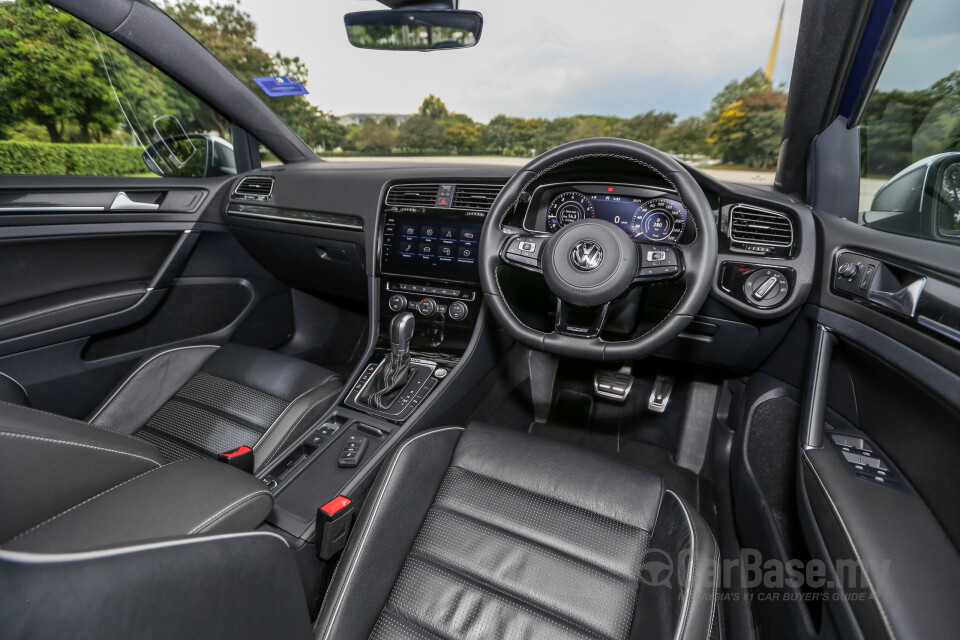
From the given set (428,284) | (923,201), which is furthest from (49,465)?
(923,201)

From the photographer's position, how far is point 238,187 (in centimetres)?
267

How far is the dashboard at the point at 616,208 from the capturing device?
5.38ft

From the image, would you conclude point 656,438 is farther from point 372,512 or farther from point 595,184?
point 372,512

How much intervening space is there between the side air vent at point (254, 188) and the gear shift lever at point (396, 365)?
4.01 ft

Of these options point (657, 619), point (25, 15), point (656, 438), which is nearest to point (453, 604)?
point (657, 619)

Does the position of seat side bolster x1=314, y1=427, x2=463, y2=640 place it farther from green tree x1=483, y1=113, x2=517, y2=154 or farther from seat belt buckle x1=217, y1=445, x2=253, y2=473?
green tree x1=483, y1=113, x2=517, y2=154

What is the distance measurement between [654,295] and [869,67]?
0.89m

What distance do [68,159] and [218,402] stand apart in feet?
4.26

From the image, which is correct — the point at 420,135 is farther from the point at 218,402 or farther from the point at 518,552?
the point at 518,552

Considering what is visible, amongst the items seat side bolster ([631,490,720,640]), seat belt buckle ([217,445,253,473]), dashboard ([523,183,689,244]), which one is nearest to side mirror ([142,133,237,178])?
seat belt buckle ([217,445,253,473])

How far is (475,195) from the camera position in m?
1.95

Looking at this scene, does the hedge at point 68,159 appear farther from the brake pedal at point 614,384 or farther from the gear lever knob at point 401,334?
the brake pedal at point 614,384

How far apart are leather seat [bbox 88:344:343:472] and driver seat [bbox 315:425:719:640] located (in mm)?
678

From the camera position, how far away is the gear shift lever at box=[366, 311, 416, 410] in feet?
5.97
